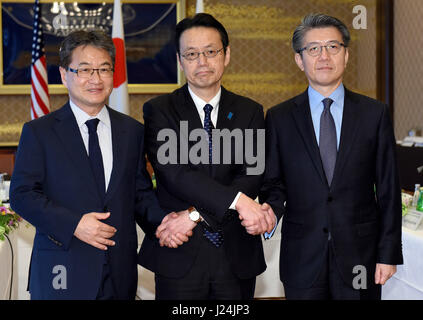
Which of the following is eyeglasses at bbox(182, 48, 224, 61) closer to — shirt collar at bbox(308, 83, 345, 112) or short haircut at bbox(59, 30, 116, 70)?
short haircut at bbox(59, 30, 116, 70)

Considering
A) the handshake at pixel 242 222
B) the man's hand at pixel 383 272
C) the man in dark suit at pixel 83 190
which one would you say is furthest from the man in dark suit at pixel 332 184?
the man in dark suit at pixel 83 190

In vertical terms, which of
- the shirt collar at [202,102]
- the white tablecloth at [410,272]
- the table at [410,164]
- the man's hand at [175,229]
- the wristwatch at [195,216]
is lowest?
the white tablecloth at [410,272]

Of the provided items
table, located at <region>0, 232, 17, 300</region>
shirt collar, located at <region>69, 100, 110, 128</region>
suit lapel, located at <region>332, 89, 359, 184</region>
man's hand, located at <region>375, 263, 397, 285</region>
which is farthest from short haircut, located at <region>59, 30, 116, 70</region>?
man's hand, located at <region>375, 263, 397, 285</region>

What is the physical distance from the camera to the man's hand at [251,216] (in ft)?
6.11

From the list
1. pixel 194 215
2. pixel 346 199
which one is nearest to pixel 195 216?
pixel 194 215

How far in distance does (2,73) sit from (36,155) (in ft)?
18.8

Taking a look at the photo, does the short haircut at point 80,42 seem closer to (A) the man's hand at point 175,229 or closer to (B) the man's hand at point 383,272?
(A) the man's hand at point 175,229

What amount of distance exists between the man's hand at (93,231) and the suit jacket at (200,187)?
262mm

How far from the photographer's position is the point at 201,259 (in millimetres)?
1927

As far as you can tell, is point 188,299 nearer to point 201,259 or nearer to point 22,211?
point 201,259

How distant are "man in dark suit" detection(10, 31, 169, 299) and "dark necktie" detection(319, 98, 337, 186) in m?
0.70

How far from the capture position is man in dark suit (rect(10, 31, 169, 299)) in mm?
1817

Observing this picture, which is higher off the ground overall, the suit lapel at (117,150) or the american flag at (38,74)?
the american flag at (38,74)

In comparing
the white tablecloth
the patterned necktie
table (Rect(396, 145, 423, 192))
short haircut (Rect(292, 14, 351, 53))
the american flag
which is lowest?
the white tablecloth
